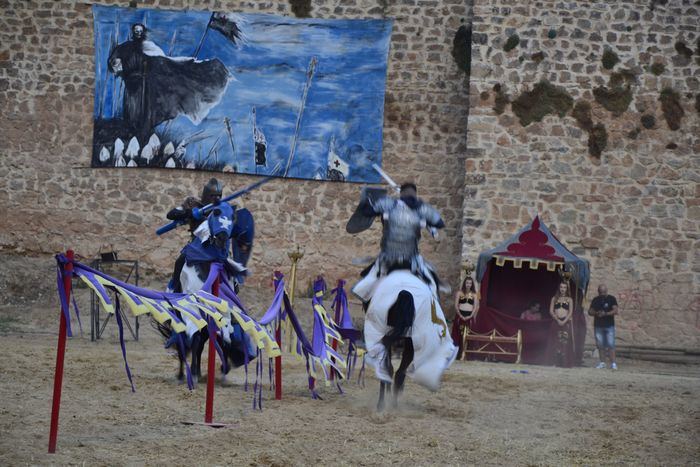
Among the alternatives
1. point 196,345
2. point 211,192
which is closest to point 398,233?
point 211,192

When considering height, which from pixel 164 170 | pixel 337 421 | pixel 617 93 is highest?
pixel 617 93

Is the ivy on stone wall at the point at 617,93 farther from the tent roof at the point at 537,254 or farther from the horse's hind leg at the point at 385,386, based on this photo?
the horse's hind leg at the point at 385,386

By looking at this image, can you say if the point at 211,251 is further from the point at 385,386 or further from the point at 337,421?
the point at 337,421

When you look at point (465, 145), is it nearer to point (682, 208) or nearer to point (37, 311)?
point (682, 208)

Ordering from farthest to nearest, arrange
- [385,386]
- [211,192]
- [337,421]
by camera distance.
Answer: [211,192] → [385,386] → [337,421]

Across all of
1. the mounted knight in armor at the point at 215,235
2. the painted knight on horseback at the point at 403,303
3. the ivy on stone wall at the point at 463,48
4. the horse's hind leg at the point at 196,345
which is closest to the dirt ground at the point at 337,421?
the horse's hind leg at the point at 196,345

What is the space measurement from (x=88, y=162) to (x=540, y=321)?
791 centimetres

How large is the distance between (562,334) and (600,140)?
3.55 m

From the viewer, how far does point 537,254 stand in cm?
1505

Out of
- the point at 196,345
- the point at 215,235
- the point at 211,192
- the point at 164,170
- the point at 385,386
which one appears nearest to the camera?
the point at 385,386

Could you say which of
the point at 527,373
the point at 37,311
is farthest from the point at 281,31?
the point at 527,373

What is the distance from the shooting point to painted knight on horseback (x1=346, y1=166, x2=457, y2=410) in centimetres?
835

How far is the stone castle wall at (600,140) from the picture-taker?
16.6 metres

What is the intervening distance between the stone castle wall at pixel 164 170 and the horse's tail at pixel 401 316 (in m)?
9.34
